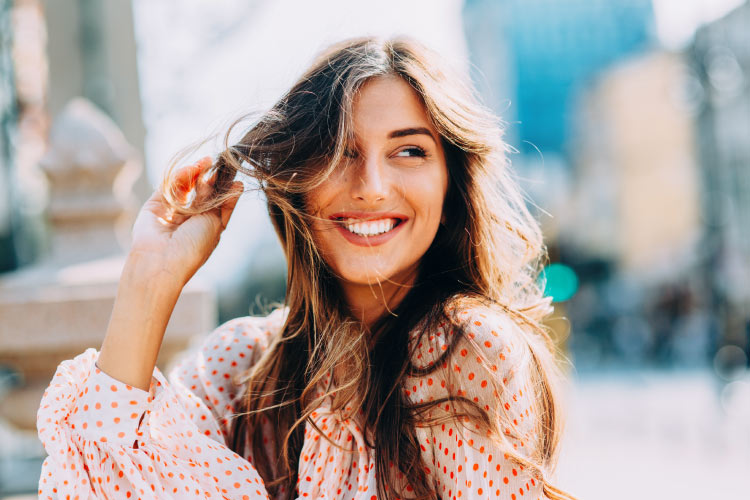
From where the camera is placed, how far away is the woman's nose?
174 centimetres

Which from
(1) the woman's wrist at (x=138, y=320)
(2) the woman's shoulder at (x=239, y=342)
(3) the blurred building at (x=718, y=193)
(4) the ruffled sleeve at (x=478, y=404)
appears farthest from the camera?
(3) the blurred building at (x=718, y=193)

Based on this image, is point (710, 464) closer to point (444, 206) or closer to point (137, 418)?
point (444, 206)

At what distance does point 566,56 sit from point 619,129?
650 inches

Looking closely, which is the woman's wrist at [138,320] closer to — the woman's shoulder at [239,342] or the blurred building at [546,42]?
the woman's shoulder at [239,342]

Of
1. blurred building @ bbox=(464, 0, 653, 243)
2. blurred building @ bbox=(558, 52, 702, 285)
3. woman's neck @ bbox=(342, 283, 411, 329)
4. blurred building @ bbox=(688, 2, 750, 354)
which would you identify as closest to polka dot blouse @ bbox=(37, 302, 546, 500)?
woman's neck @ bbox=(342, 283, 411, 329)

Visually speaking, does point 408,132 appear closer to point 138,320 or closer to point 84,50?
point 138,320

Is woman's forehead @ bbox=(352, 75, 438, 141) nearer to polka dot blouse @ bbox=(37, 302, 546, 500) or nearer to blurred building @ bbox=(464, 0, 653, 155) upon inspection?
polka dot blouse @ bbox=(37, 302, 546, 500)

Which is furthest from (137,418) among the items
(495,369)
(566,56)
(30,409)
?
(566,56)

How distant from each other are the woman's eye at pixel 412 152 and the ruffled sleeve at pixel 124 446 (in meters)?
0.81

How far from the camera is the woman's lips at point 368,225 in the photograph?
5.88 feet

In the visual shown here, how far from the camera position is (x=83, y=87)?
502 centimetres

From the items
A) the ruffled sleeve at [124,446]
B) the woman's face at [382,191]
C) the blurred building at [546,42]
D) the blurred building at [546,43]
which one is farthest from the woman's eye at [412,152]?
the blurred building at [546,42]

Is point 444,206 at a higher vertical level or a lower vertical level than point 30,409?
higher

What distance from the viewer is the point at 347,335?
6.09 feet
